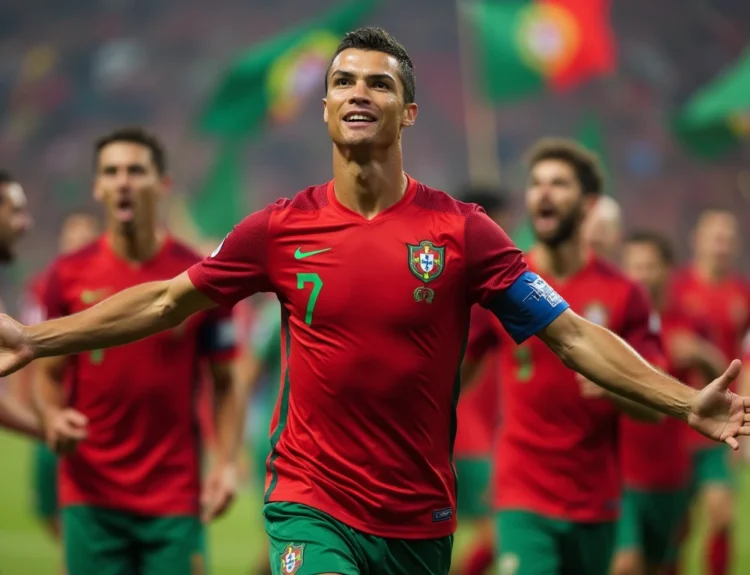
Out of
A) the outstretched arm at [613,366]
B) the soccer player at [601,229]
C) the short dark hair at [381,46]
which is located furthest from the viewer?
the soccer player at [601,229]

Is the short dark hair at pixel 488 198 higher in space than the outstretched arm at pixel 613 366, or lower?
higher

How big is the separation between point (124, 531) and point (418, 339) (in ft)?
7.82

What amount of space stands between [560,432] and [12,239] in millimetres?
2942

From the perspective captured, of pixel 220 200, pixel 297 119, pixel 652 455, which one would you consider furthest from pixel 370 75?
pixel 297 119

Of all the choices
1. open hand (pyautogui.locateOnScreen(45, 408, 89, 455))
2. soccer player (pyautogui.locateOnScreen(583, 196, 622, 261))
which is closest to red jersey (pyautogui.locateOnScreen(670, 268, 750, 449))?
soccer player (pyautogui.locateOnScreen(583, 196, 622, 261))

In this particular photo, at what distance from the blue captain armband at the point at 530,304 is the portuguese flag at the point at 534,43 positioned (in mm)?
10261

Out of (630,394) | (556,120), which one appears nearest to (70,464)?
(630,394)

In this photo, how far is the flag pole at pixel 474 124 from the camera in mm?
33594

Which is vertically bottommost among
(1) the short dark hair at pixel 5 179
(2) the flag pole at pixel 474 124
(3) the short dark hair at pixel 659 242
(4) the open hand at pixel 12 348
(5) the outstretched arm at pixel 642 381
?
(5) the outstretched arm at pixel 642 381

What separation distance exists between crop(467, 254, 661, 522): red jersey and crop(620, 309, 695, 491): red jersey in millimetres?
2228

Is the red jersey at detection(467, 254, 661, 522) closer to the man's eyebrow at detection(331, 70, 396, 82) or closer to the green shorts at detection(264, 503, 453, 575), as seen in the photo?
the green shorts at detection(264, 503, 453, 575)

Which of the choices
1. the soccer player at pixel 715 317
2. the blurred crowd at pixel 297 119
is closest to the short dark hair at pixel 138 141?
the soccer player at pixel 715 317

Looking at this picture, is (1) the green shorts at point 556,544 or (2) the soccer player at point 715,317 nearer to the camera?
(1) the green shorts at point 556,544

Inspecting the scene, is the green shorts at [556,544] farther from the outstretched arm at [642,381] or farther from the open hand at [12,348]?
the open hand at [12,348]
